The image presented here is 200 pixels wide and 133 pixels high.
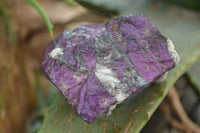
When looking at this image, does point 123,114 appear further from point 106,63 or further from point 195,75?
point 195,75

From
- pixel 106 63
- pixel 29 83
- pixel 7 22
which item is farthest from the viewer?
pixel 29 83

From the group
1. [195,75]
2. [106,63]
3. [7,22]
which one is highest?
[106,63]

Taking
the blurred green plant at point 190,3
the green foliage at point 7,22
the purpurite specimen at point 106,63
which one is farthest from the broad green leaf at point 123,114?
the green foliage at point 7,22

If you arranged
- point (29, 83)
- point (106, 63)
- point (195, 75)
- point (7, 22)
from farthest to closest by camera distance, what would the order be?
point (29, 83) < point (7, 22) < point (195, 75) < point (106, 63)

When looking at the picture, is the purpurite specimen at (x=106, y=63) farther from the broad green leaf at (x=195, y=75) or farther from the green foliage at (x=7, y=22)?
the green foliage at (x=7, y=22)

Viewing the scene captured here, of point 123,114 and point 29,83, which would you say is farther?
point 29,83

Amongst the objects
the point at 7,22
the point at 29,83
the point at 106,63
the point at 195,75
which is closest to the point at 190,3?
the point at 195,75

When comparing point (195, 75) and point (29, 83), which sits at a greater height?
point (195, 75)

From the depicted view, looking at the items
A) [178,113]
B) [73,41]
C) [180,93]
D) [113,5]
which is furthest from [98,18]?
[73,41]
